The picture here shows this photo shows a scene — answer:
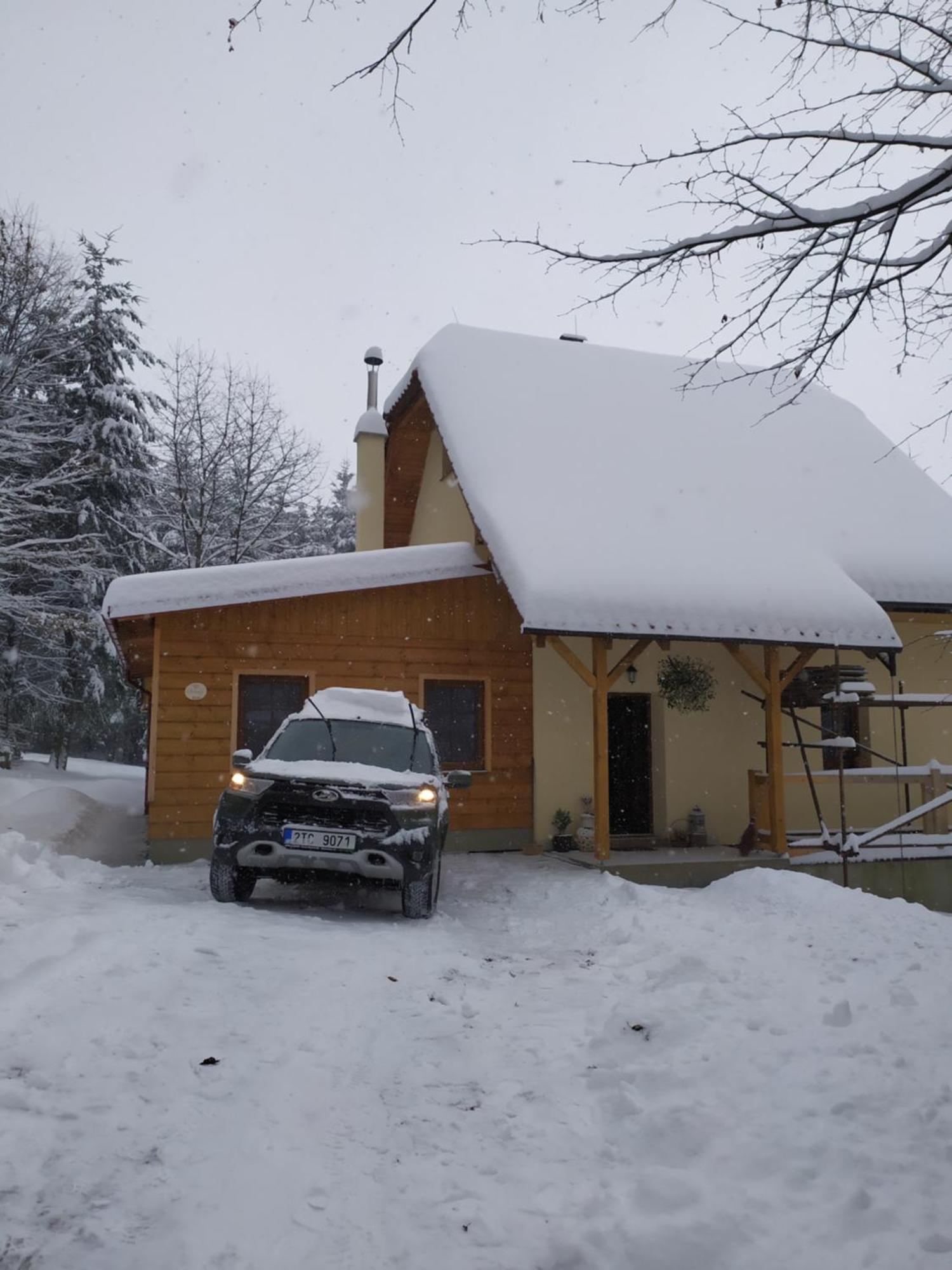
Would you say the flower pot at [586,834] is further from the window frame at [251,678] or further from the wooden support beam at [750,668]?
the window frame at [251,678]

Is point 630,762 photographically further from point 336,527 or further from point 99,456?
point 336,527

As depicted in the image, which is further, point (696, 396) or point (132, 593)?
point (696, 396)

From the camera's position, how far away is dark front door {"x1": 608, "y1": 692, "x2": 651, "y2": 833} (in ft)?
45.3

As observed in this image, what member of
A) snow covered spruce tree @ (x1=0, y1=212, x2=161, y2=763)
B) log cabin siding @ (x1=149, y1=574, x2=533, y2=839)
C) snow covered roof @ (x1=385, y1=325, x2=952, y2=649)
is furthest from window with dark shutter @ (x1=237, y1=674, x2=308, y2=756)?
snow covered spruce tree @ (x1=0, y1=212, x2=161, y2=763)

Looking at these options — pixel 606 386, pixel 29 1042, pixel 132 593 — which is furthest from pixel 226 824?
pixel 606 386

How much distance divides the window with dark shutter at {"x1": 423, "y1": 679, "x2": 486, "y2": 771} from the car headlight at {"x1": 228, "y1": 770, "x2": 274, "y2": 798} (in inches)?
205

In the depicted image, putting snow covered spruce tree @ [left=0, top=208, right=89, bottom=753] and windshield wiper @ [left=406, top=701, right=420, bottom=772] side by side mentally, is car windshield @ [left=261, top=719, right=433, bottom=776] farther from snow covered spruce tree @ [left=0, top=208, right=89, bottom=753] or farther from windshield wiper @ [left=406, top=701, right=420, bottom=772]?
snow covered spruce tree @ [left=0, top=208, right=89, bottom=753]

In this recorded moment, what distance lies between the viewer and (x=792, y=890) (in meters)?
8.09

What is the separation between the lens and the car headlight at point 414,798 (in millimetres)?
7391

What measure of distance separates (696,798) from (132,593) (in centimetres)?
855

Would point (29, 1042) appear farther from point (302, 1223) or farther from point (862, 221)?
point (862, 221)

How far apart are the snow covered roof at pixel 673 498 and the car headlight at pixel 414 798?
3.24m

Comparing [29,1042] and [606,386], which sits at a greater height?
[606,386]

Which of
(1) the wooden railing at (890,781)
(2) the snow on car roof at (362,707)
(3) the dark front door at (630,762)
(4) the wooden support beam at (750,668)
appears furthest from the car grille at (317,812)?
(3) the dark front door at (630,762)
